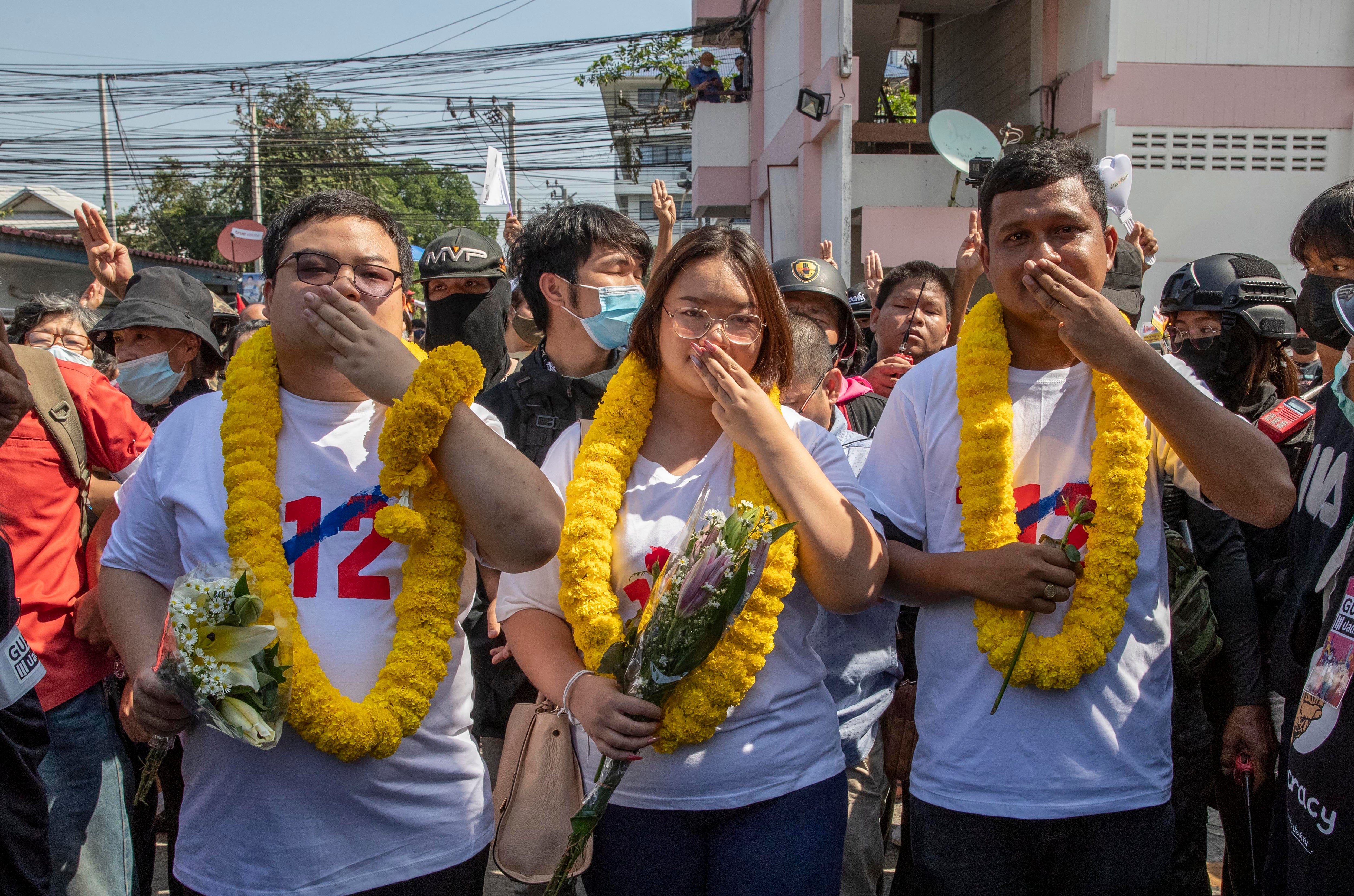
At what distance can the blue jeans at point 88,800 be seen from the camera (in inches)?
106

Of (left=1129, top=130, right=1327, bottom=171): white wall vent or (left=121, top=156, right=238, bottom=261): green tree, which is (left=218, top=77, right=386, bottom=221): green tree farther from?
(left=1129, top=130, right=1327, bottom=171): white wall vent

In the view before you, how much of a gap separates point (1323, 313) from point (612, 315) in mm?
2005

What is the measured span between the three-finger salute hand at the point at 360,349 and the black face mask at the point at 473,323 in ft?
7.27

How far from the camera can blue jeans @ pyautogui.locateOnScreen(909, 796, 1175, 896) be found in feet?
7.09

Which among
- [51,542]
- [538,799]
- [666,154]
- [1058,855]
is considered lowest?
[1058,855]

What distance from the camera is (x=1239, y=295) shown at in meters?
3.66

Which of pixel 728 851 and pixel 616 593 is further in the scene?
pixel 616 593

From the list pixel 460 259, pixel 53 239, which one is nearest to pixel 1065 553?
pixel 460 259

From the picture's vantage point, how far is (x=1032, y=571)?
2.19 metres

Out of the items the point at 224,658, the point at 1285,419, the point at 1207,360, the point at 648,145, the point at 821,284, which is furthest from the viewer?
the point at 648,145

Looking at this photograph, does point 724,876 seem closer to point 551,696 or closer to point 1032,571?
point 551,696

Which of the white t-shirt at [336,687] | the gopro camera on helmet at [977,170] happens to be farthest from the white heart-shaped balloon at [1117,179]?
the white t-shirt at [336,687]

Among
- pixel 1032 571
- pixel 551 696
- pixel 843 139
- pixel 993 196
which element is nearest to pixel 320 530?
pixel 551 696

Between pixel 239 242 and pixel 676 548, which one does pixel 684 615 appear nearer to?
pixel 676 548
